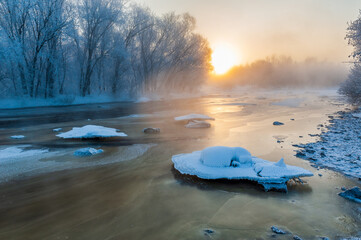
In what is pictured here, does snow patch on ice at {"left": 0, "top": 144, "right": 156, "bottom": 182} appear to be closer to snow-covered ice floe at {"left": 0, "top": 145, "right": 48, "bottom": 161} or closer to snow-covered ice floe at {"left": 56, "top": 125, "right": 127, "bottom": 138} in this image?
snow-covered ice floe at {"left": 0, "top": 145, "right": 48, "bottom": 161}

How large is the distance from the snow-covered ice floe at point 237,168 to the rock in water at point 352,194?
2.13ft

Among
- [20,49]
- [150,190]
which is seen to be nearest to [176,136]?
[150,190]

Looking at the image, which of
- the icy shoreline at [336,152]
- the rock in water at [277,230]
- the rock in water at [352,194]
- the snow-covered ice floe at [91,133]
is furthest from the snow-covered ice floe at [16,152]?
the icy shoreline at [336,152]

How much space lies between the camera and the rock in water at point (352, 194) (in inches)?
161

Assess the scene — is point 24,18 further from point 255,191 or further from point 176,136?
point 255,191

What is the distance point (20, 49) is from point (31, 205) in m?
19.4

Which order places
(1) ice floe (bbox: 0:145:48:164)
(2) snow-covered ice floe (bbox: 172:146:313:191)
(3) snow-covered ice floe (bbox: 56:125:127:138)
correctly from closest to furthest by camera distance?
(2) snow-covered ice floe (bbox: 172:146:313:191) → (1) ice floe (bbox: 0:145:48:164) → (3) snow-covered ice floe (bbox: 56:125:127:138)

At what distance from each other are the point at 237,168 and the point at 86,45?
27.0m

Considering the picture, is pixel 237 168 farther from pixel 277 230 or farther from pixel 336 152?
pixel 336 152

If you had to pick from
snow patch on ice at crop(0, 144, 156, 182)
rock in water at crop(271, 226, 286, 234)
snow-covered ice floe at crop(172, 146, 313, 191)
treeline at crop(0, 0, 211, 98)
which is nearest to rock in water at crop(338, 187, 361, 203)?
snow-covered ice floe at crop(172, 146, 313, 191)

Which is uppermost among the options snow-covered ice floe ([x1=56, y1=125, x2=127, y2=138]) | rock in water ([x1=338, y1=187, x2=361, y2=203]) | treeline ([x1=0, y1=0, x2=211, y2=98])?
treeline ([x1=0, y1=0, x2=211, y2=98])

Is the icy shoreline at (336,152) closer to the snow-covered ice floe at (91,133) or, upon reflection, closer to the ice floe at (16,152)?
the snow-covered ice floe at (91,133)

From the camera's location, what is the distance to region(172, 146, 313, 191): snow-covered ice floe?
4.59 m

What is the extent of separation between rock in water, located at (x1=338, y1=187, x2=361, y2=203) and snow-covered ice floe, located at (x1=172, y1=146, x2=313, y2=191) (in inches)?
25.6
